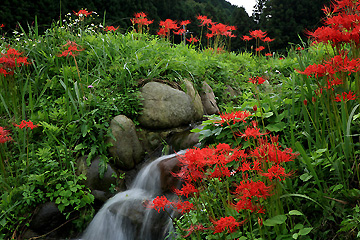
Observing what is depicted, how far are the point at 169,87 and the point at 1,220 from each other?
8.74 feet

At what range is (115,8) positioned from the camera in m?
16.7

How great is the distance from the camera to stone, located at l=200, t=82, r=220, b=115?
484cm

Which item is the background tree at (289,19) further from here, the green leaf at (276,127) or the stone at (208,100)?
the green leaf at (276,127)

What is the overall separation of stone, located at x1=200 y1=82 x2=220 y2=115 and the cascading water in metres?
1.85

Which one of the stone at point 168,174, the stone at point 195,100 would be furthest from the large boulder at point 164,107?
the stone at point 168,174

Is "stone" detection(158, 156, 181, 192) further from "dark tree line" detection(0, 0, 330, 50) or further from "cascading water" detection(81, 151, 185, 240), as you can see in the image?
"dark tree line" detection(0, 0, 330, 50)

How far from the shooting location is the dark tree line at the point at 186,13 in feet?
44.1

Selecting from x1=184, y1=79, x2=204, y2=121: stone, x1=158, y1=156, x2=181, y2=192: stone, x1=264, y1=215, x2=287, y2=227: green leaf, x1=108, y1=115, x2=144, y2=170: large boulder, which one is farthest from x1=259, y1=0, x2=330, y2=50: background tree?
x1=264, y1=215, x2=287, y2=227: green leaf

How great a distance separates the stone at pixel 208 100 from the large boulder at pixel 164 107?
0.55m

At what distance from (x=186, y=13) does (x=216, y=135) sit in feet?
73.3

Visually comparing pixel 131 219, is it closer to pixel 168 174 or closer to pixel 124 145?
pixel 168 174

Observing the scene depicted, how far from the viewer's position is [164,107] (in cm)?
409

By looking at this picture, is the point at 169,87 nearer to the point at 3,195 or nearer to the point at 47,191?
the point at 47,191

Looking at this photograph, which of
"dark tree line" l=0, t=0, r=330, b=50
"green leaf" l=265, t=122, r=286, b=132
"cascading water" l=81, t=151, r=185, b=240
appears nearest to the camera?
"green leaf" l=265, t=122, r=286, b=132
